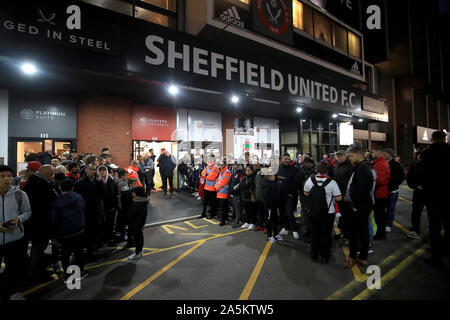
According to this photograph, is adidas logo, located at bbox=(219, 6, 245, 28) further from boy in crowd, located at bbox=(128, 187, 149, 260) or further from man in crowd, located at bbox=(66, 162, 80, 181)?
boy in crowd, located at bbox=(128, 187, 149, 260)

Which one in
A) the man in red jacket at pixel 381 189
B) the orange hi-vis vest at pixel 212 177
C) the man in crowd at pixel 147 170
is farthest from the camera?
the man in crowd at pixel 147 170

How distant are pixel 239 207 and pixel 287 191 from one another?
5.16 ft

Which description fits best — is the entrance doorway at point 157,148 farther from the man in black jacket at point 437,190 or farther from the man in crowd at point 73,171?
the man in black jacket at point 437,190

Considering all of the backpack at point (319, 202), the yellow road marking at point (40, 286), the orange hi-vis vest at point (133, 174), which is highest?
the orange hi-vis vest at point (133, 174)

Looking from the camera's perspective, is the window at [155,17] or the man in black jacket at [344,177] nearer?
the man in black jacket at [344,177]

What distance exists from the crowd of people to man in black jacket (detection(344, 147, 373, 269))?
0.02 m

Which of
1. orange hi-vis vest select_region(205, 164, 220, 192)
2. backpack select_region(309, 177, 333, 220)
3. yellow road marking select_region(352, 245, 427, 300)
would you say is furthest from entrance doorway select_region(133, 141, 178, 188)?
yellow road marking select_region(352, 245, 427, 300)

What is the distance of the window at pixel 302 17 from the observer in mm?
12461

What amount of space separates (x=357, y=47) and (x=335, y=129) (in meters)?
6.65

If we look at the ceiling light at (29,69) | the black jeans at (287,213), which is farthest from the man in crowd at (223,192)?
the ceiling light at (29,69)

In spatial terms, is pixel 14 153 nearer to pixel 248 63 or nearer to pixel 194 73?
pixel 194 73

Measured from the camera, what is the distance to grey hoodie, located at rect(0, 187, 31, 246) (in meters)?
2.68

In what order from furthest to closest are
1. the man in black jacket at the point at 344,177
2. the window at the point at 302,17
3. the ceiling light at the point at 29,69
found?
the window at the point at 302,17 < the ceiling light at the point at 29,69 < the man in black jacket at the point at 344,177

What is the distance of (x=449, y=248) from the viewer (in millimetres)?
3854
